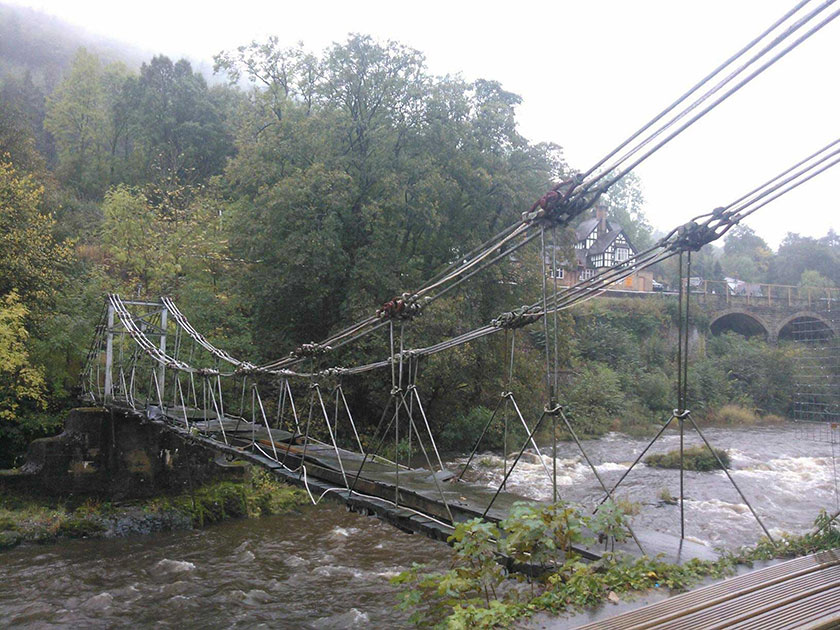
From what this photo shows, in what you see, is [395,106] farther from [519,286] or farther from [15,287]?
[15,287]

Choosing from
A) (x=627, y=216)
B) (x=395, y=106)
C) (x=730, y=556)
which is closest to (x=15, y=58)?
(x=627, y=216)

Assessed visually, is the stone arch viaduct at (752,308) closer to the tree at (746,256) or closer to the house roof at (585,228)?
the house roof at (585,228)

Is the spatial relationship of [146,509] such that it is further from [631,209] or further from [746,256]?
[631,209]

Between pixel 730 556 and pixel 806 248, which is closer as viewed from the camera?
pixel 730 556

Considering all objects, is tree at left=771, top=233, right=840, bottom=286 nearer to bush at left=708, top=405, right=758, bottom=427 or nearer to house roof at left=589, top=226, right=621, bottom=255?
house roof at left=589, top=226, right=621, bottom=255

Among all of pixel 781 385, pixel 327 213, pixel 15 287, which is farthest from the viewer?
pixel 781 385

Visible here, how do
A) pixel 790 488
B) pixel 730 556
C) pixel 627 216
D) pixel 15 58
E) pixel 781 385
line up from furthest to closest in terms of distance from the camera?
pixel 15 58, pixel 627 216, pixel 781 385, pixel 790 488, pixel 730 556

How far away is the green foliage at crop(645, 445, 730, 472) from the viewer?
39.3 ft

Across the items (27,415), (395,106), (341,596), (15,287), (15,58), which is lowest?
(341,596)

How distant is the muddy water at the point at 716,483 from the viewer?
8.61 m

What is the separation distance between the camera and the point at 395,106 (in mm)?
13727

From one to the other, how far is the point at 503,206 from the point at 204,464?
722cm

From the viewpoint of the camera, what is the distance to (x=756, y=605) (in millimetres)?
2074

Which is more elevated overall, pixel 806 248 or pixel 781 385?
pixel 806 248
